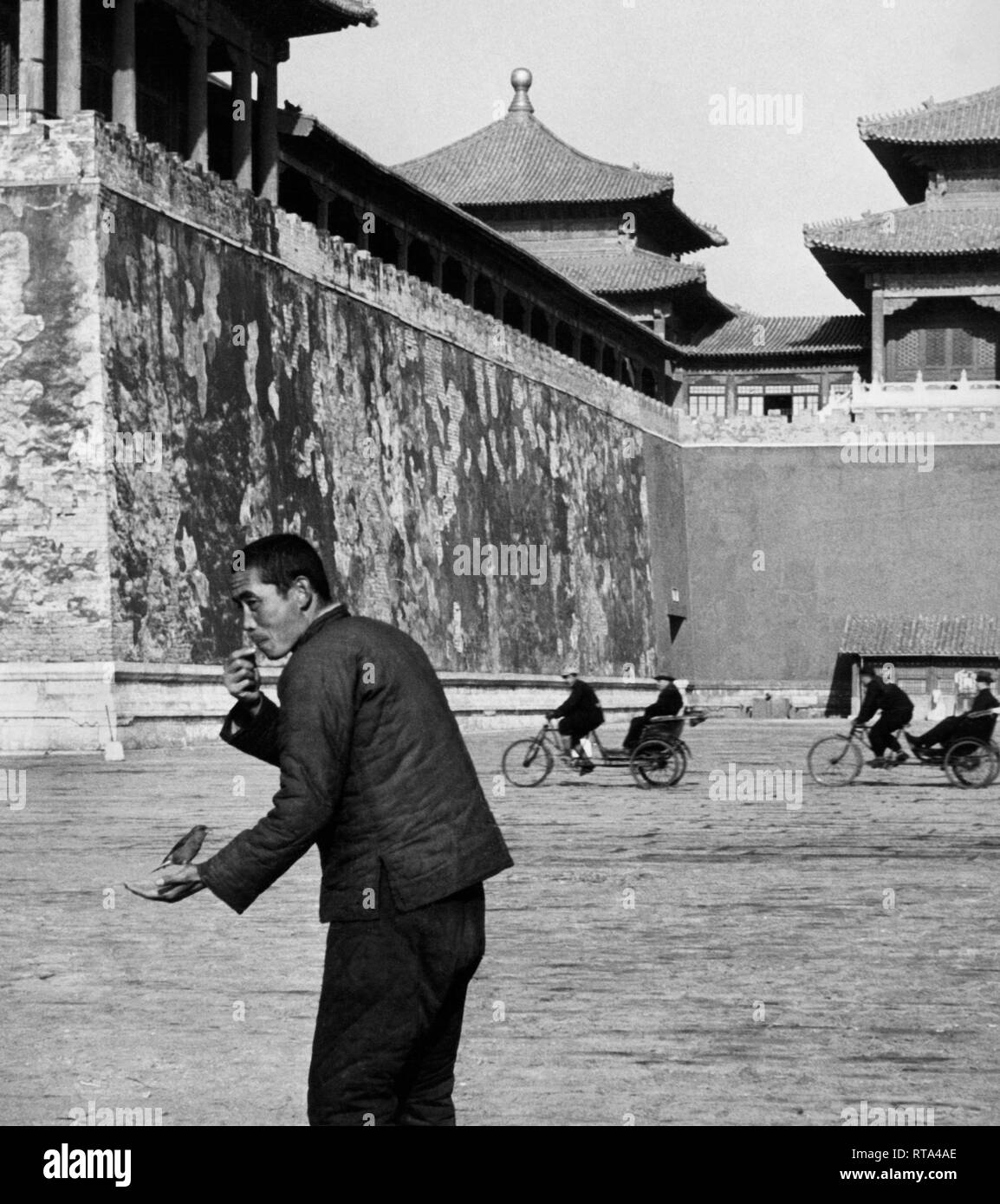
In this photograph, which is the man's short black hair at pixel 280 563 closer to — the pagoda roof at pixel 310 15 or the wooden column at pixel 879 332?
the pagoda roof at pixel 310 15

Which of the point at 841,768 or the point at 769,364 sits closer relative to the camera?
the point at 841,768

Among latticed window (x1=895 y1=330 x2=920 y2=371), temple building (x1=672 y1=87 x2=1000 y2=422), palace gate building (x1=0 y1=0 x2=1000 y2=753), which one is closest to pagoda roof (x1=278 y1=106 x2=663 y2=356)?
palace gate building (x1=0 y1=0 x2=1000 y2=753)

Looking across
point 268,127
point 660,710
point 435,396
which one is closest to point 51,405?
point 660,710

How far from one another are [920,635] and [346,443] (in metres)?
14.9

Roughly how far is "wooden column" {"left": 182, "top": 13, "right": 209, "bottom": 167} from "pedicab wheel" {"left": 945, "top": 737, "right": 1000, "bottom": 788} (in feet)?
36.5

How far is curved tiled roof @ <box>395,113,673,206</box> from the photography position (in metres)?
44.5

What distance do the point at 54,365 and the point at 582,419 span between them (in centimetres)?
Answer: 1664

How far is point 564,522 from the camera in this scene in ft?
115

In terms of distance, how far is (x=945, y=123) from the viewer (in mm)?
42625

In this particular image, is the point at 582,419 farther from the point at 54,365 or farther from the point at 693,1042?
the point at 693,1042

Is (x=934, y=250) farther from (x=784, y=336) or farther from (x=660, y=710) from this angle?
(x=660, y=710)

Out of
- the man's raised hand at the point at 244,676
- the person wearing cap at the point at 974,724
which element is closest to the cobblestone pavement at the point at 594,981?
the man's raised hand at the point at 244,676

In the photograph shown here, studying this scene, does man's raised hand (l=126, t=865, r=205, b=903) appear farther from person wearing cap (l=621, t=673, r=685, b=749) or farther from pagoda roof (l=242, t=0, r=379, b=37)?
pagoda roof (l=242, t=0, r=379, b=37)

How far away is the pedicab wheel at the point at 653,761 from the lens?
1794 cm
